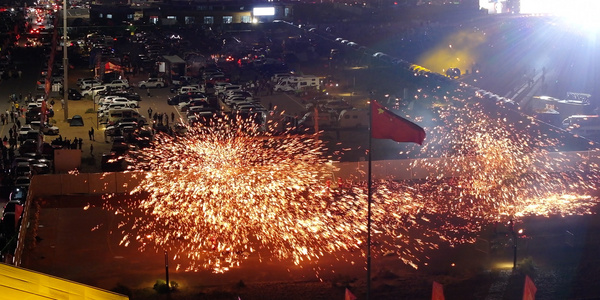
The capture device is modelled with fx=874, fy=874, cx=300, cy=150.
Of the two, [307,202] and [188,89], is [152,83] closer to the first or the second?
[188,89]

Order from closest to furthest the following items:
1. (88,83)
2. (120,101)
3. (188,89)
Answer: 1. (120,101)
2. (188,89)
3. (88,83)

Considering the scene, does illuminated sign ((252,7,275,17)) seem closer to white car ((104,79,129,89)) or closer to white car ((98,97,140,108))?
white car ((104,79,129,89))

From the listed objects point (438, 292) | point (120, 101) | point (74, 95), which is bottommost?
point (438, 292)

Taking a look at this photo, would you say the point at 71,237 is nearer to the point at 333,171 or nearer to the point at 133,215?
the point at 133,215

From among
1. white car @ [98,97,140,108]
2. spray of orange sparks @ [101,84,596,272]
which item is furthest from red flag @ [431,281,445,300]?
white car @ [98,97,140,108]

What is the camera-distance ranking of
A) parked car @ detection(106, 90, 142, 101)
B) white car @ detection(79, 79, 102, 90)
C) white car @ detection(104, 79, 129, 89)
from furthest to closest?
white car @ detection(79, 79, 102, 90), white car @ detection(104, 79, 129, 89), parked car @ detection(106, 90, 142, 101)

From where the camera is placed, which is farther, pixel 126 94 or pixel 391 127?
pixel 126 94

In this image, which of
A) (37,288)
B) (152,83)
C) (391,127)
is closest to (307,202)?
(391,127)
